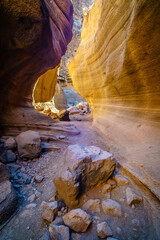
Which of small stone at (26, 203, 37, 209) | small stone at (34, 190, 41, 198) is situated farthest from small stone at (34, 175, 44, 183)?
small stone at (26, 203, 37, 209)

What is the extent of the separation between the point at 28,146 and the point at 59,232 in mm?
1661

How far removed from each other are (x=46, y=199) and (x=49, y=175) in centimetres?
48

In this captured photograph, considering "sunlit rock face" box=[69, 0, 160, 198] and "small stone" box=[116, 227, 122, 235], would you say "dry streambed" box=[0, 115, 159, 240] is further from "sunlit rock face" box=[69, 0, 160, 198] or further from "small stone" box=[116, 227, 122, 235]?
"sunlit rock face" box=[69, 0, 160, 198]

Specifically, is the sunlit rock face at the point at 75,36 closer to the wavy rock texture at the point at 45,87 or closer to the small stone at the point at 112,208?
the wavy rock texture at the point at 45,87

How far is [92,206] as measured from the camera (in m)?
1.02

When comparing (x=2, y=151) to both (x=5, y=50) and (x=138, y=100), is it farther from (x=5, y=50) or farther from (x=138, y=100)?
(x=138, y=100)

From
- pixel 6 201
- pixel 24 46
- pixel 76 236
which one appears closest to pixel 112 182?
pixel 76 236

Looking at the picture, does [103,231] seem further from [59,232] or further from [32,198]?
[32,198]

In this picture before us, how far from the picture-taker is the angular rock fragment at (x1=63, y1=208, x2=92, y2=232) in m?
0.85

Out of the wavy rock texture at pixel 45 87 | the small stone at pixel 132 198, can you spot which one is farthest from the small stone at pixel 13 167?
the wavy rock texture at pixel 45 87

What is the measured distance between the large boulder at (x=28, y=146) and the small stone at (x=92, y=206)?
1541mm

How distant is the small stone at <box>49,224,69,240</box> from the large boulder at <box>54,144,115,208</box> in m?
0.20

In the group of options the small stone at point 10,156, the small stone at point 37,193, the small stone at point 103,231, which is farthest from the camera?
the small stone at point 10,156

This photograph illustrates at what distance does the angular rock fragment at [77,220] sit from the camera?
Result: 85 cm
